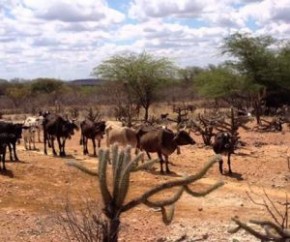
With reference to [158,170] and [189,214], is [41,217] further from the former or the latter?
[158,170]

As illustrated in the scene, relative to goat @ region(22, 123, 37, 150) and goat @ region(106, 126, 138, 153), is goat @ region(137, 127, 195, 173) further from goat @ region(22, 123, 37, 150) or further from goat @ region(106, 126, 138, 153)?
goat @ region(22, 123, 37, 150)

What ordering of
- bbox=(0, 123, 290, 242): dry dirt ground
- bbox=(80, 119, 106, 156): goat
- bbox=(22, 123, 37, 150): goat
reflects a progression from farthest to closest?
1. bbox=(22, 123, 37, 150): goat
2. bbox=(80, 119, 106, 156): goat
3. bbox=(0, 123, 290, 242): dry dirt ground

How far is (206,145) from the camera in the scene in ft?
80.3

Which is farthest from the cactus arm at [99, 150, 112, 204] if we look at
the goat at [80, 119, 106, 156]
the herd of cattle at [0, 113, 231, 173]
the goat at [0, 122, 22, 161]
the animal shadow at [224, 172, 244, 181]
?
the goat at [80, 119, 106, 156]

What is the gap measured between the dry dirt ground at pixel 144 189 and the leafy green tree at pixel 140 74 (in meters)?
20.8

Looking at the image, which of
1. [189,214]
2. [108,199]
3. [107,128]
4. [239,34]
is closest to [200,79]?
[239,34]

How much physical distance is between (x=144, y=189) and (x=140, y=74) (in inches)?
1127

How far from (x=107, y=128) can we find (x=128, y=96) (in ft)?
67.8

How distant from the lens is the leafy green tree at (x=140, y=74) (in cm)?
4366

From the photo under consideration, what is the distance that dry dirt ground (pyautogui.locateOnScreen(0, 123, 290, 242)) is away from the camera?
37.9 feet

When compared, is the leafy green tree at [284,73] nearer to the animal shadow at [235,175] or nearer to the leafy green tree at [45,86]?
the animal shadow at [235,175]

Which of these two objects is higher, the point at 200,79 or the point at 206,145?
the point at 200,79

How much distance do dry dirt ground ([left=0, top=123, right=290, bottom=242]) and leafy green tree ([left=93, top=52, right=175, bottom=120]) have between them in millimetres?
20804

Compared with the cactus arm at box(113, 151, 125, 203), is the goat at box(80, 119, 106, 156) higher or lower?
lower
